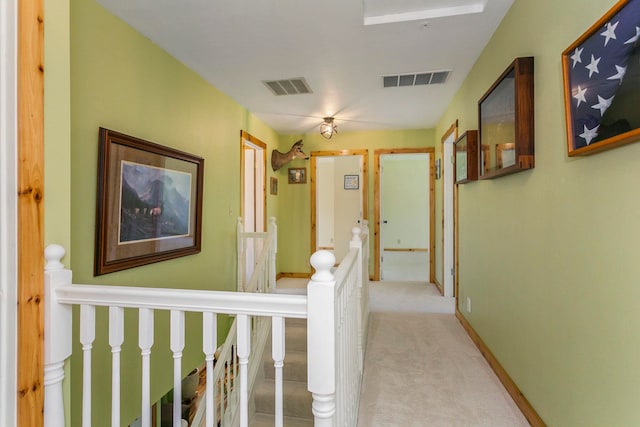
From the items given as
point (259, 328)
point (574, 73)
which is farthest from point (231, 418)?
point (574, 73)

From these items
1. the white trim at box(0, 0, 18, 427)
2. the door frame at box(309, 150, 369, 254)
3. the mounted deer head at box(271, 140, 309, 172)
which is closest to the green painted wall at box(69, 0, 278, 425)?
the white trim at box(0, 0, 18, 427)

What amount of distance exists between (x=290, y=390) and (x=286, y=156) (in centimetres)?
330

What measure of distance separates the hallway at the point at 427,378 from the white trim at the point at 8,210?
1.60m

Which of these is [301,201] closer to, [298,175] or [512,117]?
[298,175]

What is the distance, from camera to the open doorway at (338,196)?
17.1ft

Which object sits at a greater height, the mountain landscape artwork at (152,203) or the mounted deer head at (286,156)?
the mounted deer head at (286,156)

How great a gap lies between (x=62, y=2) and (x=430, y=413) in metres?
2.59

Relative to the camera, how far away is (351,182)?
5262mm

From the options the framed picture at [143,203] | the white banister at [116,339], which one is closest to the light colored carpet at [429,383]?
the white banister at [116,339]

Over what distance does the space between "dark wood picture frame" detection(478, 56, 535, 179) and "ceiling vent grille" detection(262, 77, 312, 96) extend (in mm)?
1675

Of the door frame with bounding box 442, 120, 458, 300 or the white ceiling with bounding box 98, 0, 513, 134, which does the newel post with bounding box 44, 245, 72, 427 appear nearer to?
the white ceiling with bounding box 98, 0, 513, 134

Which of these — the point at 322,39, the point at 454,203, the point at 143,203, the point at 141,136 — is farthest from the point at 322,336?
the point at 454,203

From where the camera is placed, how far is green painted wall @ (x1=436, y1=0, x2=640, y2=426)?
1121 millimetres

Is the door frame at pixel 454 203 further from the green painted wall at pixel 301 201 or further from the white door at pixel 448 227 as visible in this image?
the green painted wall at pixel 301 201
